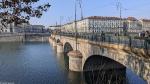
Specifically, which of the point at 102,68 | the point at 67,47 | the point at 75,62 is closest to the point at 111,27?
the point at 67,47

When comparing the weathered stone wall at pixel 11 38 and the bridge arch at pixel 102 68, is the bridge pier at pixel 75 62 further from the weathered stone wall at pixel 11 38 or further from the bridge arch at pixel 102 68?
the weathered stone wall at pixel 11 38

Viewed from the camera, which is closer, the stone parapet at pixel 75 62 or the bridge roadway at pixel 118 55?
the bridge roadway at pixel 118 55

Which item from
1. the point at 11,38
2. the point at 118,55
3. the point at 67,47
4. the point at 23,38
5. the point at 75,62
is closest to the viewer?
the point at 118,55

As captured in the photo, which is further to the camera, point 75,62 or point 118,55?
point 75,62

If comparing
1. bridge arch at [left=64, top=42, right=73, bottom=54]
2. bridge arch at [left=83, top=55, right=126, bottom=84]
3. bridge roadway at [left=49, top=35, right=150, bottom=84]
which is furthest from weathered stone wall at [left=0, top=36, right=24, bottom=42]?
bridge arch at [left=83, top=55, right=126, bottom=84]

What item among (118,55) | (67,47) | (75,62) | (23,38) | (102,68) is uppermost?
(118,55)

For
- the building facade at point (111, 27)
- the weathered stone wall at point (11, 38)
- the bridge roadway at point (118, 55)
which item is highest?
the building facade at point (111, 27)

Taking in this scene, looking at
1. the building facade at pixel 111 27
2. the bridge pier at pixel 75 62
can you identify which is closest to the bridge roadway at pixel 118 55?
the bridge pier at pixel 75 62

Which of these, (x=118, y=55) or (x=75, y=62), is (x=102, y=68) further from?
(x=118, y=55)

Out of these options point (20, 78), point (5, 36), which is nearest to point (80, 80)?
point (20, 78)

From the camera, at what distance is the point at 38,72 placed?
146 ft

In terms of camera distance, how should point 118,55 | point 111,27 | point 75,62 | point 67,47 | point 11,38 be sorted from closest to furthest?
point 118,55 < point 75,62 < point 67,47 < point 111,27 < point 11,38

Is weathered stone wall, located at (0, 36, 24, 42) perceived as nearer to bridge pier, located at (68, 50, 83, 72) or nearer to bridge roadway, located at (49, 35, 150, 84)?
bridge roadway, located at (49, 35, 150, 84)

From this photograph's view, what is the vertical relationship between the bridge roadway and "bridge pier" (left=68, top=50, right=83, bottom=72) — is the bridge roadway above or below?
above
